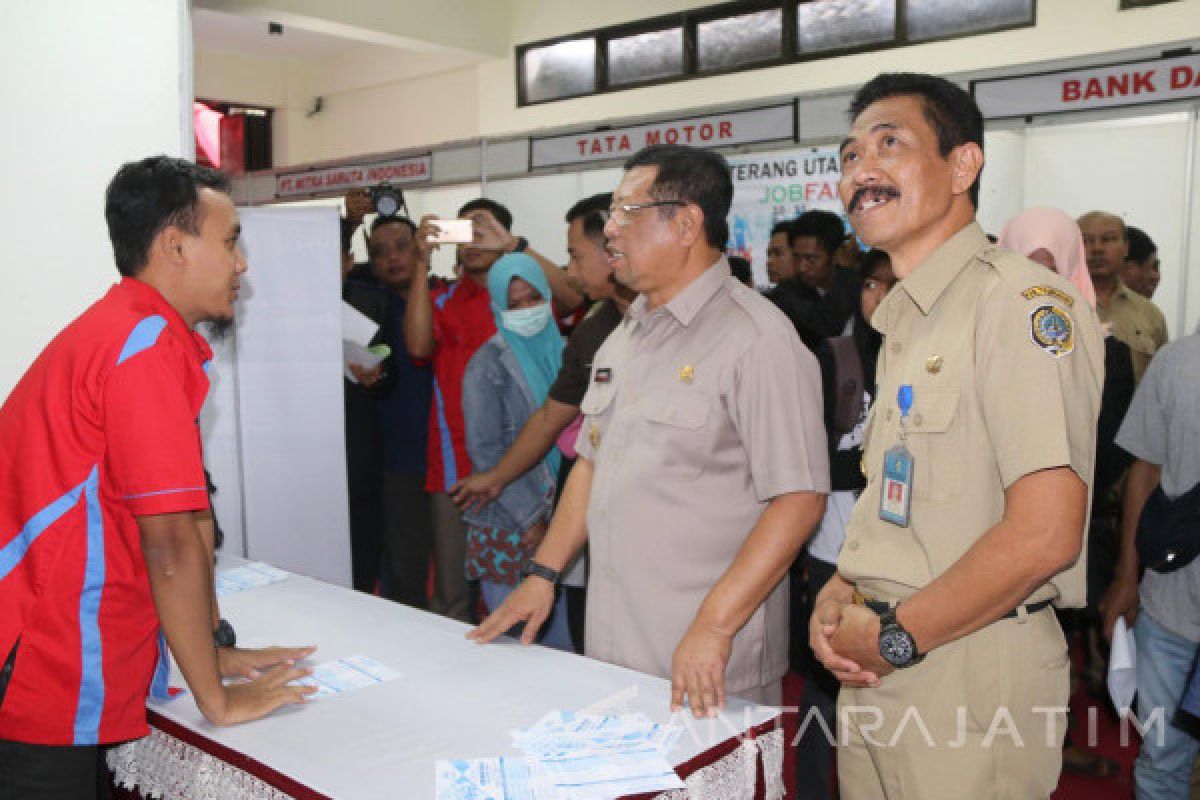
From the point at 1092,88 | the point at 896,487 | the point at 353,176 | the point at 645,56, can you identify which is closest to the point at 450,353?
the point at 896,487

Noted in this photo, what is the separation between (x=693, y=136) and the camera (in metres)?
5.21

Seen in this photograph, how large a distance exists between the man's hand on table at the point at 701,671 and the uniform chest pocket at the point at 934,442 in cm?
42

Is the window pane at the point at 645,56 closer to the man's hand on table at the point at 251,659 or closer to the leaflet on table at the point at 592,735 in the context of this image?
the man's hand on table at the point at 251,659

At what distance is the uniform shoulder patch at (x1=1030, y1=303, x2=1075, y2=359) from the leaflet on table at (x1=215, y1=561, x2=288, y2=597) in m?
1.70

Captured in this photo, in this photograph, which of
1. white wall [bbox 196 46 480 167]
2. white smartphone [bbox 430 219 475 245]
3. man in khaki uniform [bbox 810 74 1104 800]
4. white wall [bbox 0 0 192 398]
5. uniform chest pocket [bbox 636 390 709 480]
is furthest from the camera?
white wall [bbox 196 46 480 167]

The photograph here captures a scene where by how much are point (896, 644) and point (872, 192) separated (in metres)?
0.61

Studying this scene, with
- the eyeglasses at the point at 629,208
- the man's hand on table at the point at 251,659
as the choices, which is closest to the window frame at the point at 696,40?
the eyeglasses at the point at 629,208

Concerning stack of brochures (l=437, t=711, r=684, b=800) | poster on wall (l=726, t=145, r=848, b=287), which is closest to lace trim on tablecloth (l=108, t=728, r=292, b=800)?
stack of brochures (l=437, t=711, r=684, b=800)

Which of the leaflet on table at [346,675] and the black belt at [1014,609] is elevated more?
the black belt at [1014,609]

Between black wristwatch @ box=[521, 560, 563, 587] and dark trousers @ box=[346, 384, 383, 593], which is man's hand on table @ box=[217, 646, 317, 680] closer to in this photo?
black wristwatch @ box=[521, 560, 563, 587]

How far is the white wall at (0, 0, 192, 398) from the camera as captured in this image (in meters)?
2.68

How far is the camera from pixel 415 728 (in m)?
1.46

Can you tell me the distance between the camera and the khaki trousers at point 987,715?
4.27 ft

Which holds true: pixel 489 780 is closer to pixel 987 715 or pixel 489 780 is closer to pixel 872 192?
pixel 987 715
